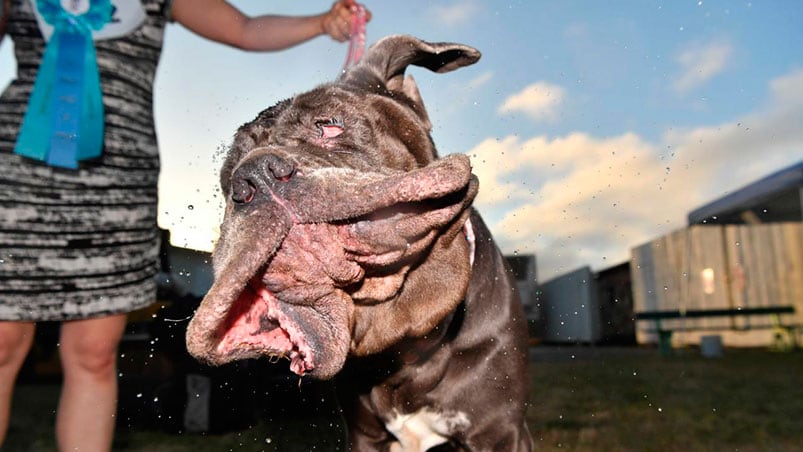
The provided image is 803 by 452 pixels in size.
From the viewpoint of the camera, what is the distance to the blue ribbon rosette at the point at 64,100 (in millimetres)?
2271

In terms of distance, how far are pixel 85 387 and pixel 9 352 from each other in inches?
10.0

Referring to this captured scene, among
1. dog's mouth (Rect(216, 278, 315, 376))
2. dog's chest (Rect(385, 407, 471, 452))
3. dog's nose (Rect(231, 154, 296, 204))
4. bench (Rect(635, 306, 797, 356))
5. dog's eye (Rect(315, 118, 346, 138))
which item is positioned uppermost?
dog's eye (Rect(315, 118, 346, 138))

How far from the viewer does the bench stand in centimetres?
862

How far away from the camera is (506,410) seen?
90.4 inches

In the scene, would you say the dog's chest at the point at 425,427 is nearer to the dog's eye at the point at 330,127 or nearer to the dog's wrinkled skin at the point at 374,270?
the dog's wrinkled skin at the point at 374,270

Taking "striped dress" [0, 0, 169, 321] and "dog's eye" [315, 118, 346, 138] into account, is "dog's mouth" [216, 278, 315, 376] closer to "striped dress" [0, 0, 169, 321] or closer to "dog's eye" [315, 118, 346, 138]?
"dog's eye" [315, 118, 346, 138]

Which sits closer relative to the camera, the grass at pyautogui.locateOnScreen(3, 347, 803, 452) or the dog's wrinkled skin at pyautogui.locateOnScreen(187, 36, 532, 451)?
the dog's wrinkled skin at pyautogui.locateOnScreen(187, 36, 532, 451)

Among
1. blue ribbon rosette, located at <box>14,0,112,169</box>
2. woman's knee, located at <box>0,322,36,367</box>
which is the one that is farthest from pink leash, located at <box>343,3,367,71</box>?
woman's knee, located at <box>0,322,36,367</box>

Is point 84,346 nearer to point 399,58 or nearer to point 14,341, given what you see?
point 14,341

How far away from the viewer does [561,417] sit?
4328 millimetres

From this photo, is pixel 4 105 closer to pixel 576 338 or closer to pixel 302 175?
pixel 302 175

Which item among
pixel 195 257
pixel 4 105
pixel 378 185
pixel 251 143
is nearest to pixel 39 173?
pixel 4 105

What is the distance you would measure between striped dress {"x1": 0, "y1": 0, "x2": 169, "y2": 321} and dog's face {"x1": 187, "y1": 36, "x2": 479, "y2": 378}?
84cm

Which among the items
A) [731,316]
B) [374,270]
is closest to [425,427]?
[374,270]
